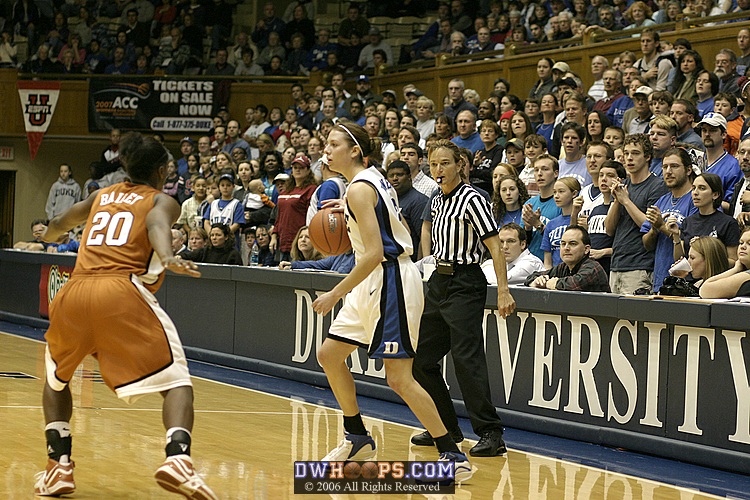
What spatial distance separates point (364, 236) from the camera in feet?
20.5

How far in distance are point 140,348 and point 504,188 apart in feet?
18.9

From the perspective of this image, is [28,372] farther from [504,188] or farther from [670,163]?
[670,163]

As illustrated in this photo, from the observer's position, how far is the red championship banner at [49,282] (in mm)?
15164

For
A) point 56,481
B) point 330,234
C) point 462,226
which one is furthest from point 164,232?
point 330,234

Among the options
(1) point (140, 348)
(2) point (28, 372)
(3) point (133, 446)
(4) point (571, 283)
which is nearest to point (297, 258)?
(2) point (28, 372)

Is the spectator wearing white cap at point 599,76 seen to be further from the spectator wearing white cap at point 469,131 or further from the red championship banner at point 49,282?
the red championship banner at point 49,282

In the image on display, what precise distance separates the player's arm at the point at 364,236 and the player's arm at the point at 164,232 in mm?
1001

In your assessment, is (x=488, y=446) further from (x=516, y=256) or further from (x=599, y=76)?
(x=599, y=76)

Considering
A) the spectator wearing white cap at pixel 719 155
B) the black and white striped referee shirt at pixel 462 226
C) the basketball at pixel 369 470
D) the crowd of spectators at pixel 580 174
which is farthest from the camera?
the spectator wearing white cap at pixel 719 155

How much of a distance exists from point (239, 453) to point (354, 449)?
2.93ft

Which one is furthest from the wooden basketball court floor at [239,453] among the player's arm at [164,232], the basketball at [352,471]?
the player's arm at [164,232]

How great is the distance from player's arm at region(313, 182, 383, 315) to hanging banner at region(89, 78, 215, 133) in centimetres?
1721

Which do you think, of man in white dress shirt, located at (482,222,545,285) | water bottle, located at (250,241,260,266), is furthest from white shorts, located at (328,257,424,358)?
water bottle, located at (250,241,260,266)

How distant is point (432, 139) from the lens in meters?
12.6
